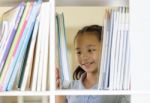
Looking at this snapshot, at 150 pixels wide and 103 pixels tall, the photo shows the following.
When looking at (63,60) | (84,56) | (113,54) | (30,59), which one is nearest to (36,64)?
(30,59)

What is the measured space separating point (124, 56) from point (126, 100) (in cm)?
36

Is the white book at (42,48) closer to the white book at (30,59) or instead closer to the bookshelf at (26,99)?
the white book at (30,59)

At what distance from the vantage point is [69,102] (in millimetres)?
1431

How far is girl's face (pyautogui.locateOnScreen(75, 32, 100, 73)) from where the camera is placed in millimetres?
1398

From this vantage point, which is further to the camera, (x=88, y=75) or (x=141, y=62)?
(x=88, y=75)

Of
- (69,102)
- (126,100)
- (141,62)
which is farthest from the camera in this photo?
(69,102)

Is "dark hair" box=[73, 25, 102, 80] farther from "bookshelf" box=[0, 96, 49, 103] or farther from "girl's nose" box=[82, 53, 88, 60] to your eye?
"bookshelf" box=[0, 96, 49, 103]

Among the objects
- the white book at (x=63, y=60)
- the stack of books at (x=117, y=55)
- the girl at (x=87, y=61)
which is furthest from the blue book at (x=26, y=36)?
the girl at (x=87, y=61)

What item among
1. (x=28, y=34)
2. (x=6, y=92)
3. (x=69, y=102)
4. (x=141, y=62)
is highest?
(x=28, y=34)

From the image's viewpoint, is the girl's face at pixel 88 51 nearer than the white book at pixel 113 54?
No

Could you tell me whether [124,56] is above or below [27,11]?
below

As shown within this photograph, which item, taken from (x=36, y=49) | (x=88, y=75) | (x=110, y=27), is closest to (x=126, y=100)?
(x=88, y=75)

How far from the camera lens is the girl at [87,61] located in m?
1.39

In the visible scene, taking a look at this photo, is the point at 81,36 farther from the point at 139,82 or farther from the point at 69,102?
the point at 139,82
